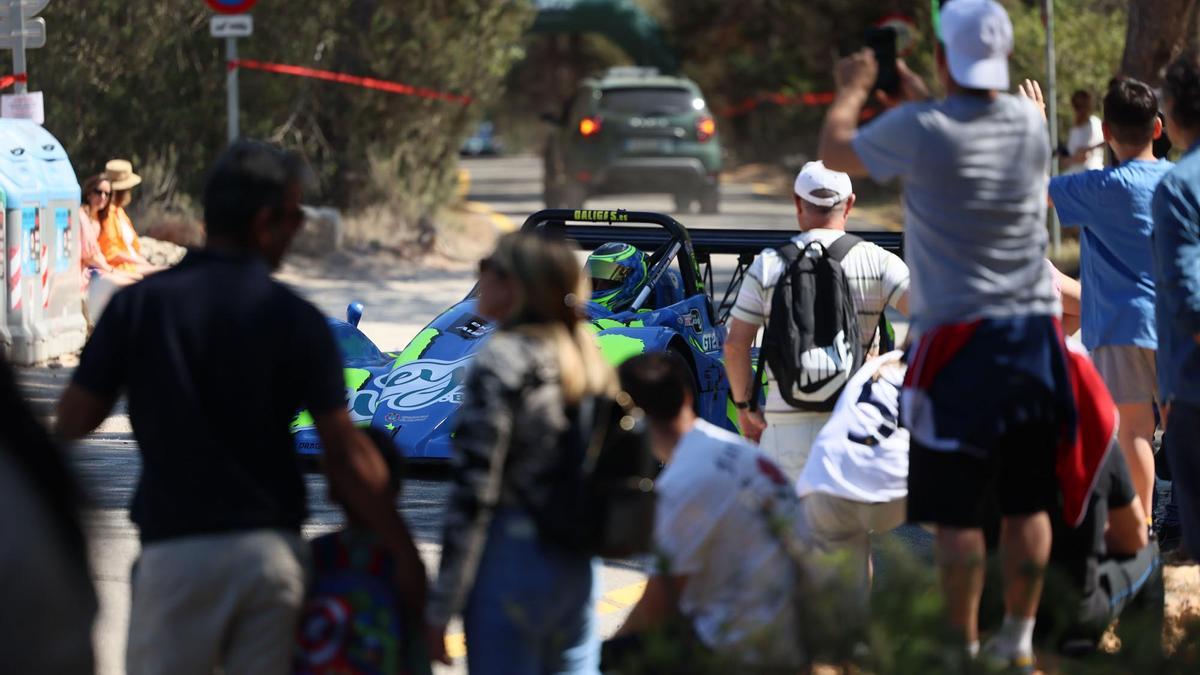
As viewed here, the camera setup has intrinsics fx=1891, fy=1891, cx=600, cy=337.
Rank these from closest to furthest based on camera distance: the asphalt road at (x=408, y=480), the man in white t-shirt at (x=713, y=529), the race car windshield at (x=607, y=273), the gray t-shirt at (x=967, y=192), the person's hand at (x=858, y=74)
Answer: the man in white t-shirt at (x=713, y=529) < the gray t-shirt at (x=967, y=192) < the person's hand at (x=858, y=74) < the asphalt road at (x=408, y=480) < the race car windshield at (x=607, y=273)

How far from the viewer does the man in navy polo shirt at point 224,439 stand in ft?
12.3

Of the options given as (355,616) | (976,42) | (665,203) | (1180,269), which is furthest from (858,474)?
(665,203)

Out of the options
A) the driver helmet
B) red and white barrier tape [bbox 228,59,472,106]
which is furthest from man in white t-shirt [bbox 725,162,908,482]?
red and white barrier tape [bbox 228,59,472,106]

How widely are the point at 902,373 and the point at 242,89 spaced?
51.6 ft

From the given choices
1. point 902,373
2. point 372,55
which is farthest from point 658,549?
point 372,55

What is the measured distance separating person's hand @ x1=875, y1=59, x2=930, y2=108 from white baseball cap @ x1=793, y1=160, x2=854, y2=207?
155 centimetres

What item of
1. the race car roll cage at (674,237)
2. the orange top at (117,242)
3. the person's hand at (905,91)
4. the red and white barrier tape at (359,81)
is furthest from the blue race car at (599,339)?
the red and white barrier tape at (359,81)

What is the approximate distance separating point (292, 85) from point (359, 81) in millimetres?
891

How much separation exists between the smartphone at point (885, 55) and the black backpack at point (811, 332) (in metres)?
1.51

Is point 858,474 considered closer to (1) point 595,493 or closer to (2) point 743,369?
(2) point 743,369

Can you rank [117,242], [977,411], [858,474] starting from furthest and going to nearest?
[117,242] < [858,474] < [977,411]

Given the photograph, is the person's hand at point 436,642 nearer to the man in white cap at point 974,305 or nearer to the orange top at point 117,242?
the man in white cap at point 974,305

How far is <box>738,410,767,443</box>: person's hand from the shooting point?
647cm

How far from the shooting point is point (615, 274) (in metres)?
9.80
